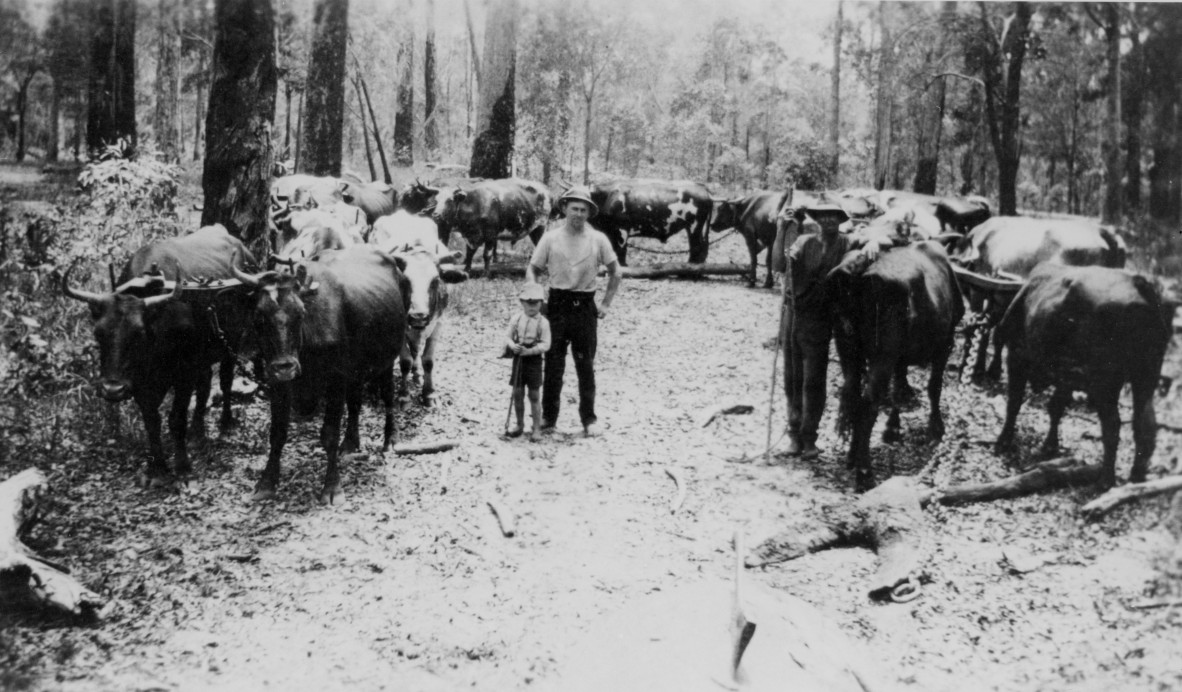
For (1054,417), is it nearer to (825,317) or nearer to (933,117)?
(825,317)

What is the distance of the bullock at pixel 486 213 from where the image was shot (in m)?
9.31

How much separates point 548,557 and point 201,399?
9.45ft

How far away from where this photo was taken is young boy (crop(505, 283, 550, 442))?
17.9 ft

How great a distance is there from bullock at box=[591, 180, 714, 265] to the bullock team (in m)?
3.91

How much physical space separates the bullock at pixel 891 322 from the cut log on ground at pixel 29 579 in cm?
361

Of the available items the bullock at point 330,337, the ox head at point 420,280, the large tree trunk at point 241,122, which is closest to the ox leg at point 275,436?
the bullock at point 330,337

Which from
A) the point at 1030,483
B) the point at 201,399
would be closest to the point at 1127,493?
the point at 1030,483

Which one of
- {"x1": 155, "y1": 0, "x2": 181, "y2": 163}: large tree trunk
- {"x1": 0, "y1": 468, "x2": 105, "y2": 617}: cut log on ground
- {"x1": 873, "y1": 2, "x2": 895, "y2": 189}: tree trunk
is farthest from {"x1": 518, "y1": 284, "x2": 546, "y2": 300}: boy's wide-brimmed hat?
{"x1": 0, "y1": 468, "x2": 105, "y2": 617}: cut log on ground

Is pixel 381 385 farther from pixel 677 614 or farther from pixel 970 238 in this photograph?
pixel 970 238

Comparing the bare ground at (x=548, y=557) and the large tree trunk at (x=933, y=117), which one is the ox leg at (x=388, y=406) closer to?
the bare ground at (x=548, y=557)

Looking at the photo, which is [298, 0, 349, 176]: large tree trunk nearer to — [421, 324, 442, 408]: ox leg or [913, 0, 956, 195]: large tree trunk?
[421, 324, 442, 408]: ox leg

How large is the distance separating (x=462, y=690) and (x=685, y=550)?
4.40 feet

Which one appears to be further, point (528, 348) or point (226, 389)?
point (226, 389)

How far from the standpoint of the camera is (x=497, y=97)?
6.70m
